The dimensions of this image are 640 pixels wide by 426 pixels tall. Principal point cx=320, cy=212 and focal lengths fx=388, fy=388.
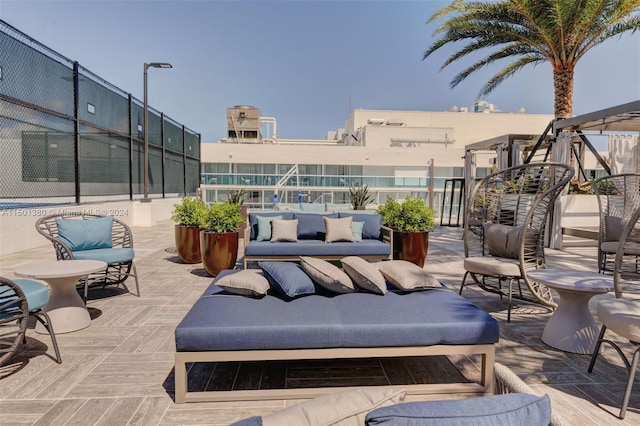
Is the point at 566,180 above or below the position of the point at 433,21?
below

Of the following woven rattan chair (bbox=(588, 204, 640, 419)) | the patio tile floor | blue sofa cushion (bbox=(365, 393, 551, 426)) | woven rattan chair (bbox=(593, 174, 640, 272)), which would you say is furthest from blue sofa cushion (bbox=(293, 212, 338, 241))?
blue sofa cushion (bbox=(365, 393, 551, 426))

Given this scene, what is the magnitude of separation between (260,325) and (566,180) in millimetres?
3005

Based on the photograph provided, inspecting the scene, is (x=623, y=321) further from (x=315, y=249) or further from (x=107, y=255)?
(x=107, y=255)

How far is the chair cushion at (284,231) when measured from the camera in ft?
17.4

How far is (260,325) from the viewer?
86.5 inches

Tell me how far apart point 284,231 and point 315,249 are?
21.4 inches

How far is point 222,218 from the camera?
5.02 m

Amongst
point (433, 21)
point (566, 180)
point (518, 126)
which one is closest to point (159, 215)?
point (433, 21)

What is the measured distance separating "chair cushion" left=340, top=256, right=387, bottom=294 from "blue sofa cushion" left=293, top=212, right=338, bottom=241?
8.93 ft

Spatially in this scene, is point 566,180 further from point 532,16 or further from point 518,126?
point 518,126

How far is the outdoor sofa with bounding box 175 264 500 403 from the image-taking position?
2.14 meters


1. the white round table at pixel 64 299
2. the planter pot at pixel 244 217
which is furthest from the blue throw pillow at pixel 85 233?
the planter pot at pixel 244 217

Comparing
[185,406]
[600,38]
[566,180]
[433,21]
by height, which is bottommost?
[185,406]

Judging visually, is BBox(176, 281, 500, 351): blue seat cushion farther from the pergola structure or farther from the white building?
the white building
